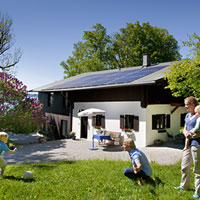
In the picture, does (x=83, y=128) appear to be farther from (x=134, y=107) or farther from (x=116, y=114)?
(x=134, y=107)

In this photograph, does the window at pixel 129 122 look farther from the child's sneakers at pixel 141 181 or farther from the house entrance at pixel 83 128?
the child's sneakers at pixel 141 181

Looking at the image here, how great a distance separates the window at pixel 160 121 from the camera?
42.5ft

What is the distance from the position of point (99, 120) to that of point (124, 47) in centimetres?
2172

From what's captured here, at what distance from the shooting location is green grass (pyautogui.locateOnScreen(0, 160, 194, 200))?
451 cm

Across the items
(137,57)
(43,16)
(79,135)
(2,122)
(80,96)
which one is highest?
(137,57)

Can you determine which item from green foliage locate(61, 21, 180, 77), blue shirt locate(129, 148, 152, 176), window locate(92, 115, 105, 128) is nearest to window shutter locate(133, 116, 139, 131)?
window locate(92, 115, 105, 128)

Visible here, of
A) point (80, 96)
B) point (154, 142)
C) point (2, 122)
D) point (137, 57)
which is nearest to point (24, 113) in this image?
point (2, 122)

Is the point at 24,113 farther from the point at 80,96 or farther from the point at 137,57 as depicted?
the point at 137,57

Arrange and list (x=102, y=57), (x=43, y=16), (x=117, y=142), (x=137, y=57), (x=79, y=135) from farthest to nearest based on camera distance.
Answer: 1. (x=102, y=57)
2. (x=137, y=57)
3. (x=79, y=135)
4. (x=117, y=142)
5. (x=43, y=16)

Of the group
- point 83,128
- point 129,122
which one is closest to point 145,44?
point 83,128

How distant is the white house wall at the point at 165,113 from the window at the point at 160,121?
10.2 inches

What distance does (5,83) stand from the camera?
1467 centimetres

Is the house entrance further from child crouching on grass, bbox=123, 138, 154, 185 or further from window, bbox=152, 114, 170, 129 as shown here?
child crouching on grass, bbox=123, 138, 154, 185

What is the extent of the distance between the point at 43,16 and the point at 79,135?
31.7 ft
